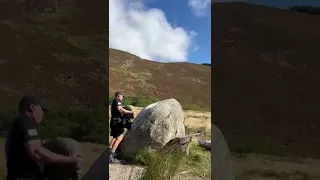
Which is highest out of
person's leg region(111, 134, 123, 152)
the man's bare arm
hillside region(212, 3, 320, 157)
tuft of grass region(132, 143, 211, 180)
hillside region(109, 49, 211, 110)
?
hillside region(109, 49, 211, 110)

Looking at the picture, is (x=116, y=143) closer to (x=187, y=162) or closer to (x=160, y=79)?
(x=187, y=162)

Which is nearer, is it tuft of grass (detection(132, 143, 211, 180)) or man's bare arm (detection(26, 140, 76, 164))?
man's bare arm (detection(26, 140, 76, 164))

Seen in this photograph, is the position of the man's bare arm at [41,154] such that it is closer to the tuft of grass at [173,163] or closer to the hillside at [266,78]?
the hillside at [266,78]

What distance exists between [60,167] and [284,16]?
2.66 m

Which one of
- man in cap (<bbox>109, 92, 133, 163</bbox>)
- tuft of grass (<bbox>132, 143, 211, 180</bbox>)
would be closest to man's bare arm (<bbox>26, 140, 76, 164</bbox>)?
tuft of grass (<bbox>132, 143, 211, 180</bbox>)

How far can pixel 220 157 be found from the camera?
4.62 m

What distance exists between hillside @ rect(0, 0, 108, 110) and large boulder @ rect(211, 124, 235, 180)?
45.7 inches

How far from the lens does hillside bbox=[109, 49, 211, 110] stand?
29641 millimetres

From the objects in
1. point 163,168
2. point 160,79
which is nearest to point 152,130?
point 163,168

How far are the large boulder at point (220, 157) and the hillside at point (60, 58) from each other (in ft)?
3.81

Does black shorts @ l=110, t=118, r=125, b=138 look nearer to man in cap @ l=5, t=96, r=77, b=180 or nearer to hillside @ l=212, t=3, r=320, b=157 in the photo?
man in cap @ l=5, t=96, r=77, b=180

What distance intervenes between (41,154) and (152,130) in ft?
15.0

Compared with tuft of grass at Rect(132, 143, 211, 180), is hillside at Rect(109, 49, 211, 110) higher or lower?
higher

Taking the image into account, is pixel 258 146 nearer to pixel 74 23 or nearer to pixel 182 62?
pixel 74 23
